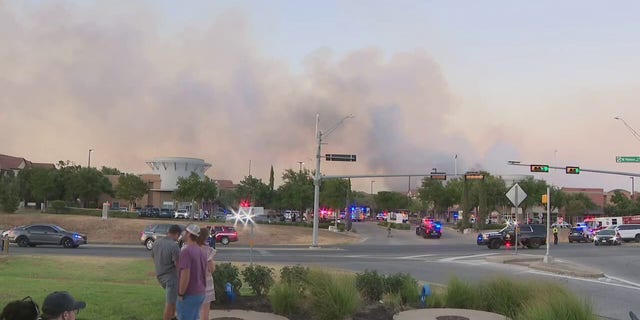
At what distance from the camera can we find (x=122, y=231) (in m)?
47.4

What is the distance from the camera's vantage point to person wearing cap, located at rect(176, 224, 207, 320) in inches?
272

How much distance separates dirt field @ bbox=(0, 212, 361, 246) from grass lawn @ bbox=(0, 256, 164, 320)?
2361 centimetres

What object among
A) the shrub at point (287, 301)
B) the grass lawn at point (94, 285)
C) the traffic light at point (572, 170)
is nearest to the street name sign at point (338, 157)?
the traffic light at point (572, 170)

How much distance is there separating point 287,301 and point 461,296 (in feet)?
10.4

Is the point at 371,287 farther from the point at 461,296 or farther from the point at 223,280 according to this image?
the point at 223,280

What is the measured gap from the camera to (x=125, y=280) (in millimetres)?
16016

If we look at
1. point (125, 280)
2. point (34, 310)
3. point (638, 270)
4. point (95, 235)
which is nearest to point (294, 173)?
point (95, 235)

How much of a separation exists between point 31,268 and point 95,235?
29384 mm

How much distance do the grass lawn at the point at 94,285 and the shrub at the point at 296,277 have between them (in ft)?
7.02

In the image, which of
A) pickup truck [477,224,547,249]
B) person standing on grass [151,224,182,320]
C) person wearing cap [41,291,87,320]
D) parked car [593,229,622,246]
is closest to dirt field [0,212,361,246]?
pickup truck [477,224,547,249]

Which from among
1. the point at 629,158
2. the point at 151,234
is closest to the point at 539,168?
the point at 629,158

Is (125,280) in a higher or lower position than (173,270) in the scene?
lower

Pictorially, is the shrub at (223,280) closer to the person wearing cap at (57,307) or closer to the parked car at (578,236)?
the person wearing cap at (57,307)

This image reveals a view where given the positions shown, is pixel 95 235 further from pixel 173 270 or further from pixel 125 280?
pixel 173 270
